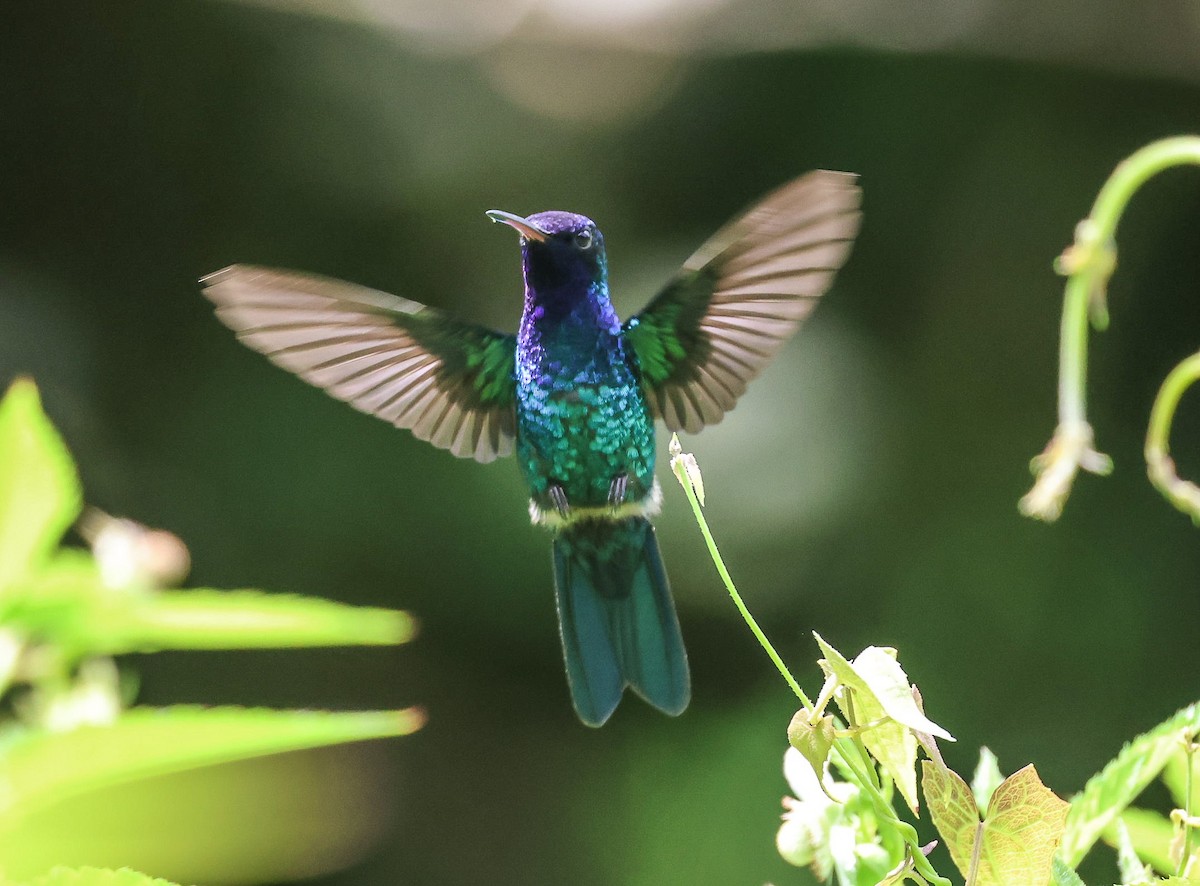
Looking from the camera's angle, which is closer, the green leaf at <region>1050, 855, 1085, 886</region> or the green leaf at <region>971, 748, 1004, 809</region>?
the green leaf at <region>1050, 855, 1085, 886</region>

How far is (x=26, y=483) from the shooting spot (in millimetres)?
841

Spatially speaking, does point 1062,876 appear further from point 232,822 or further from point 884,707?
point 232,822

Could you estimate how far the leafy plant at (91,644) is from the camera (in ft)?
2.02

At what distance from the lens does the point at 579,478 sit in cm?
100

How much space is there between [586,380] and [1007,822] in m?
0.61

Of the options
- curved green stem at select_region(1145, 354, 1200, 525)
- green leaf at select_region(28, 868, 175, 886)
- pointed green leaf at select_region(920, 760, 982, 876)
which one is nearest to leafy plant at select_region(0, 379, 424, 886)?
green leaf at select_region(28, 868, 175, 886)

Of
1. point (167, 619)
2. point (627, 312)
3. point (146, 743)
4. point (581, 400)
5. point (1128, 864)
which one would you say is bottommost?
point (1128, 864)

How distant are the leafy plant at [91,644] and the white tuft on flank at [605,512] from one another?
0.18 meters

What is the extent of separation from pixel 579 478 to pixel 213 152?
2324mm

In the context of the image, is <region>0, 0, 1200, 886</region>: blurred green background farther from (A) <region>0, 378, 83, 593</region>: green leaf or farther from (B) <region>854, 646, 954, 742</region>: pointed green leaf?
(B) <region>854, 646, 954, 742</region>: pointed green leaf

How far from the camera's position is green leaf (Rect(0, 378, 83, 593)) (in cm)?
82

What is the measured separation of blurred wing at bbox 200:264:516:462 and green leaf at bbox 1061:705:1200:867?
59 cm

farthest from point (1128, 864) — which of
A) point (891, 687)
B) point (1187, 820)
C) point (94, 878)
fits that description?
point (94, 878)

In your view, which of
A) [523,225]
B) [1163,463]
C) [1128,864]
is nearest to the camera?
[1128,864]
